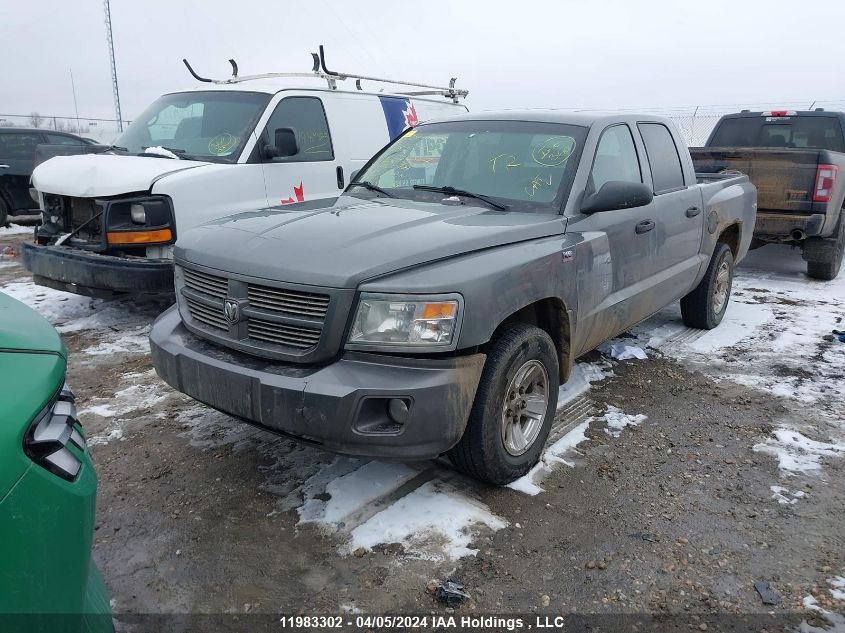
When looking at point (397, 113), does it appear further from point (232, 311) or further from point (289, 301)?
point (289, 301)

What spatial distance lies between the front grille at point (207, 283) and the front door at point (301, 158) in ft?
8.93

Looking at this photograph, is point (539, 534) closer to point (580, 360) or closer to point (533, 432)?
point (533, 432)

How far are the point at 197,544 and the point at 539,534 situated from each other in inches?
59.4

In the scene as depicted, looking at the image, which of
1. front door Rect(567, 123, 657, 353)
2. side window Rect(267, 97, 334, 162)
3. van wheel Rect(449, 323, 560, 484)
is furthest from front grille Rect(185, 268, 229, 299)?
side window Rect(267, 97, 334, 162)

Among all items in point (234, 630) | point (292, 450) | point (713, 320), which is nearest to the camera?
point (234, 630)

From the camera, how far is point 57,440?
1.58m

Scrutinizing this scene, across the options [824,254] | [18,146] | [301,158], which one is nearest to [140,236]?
[301,158]

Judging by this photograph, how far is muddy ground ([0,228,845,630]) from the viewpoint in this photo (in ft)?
8.58

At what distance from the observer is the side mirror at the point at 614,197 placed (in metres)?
3.69

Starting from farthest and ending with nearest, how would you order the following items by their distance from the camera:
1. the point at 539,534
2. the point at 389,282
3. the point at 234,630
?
the point at 539,534 → the point at 389,282 → the point at 234,630

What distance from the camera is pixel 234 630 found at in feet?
7.98

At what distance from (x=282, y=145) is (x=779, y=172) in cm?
561

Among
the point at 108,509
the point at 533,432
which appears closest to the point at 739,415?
the point at 533,432

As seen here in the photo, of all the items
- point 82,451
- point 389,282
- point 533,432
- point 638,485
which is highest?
point 389,282
